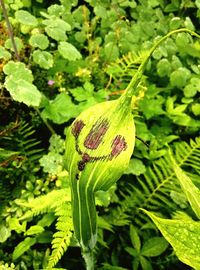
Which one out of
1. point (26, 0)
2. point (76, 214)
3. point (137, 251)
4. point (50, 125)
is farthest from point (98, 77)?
point (76, 214)

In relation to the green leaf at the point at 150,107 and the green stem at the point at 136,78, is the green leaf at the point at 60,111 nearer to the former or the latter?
the green leaf at the point at 150,107

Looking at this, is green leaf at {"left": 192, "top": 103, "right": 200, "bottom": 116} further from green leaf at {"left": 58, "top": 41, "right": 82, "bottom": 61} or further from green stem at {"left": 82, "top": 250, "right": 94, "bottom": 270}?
green stem at {"left": 82, "top": 250, "right": 94, "bottom": 270}

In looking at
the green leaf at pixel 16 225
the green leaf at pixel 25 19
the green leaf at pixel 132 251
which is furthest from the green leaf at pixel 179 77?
the green leaf at pixel 16 225

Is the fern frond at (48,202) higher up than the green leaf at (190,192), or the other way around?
the green leaf at (190,192)

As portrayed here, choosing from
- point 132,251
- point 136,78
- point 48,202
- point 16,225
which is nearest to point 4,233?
point 16,225

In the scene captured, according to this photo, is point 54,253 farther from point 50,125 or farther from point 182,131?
point 182,131

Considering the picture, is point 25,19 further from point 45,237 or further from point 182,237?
point 182,237
